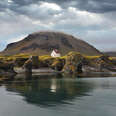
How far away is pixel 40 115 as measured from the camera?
147ft

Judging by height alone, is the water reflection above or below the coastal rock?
below

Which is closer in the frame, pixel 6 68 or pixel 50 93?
pixel 50 93

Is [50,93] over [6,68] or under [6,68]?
under

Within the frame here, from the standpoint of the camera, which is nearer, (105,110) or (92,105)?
(105,110)

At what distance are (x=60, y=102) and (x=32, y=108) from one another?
28.8ft

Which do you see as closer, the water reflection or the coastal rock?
the water reflection

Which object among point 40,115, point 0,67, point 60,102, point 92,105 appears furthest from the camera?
point 0,67

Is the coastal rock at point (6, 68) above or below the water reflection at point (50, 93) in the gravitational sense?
above

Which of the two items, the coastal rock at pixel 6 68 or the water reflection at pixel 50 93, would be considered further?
the coastal rock at pixel 6 68

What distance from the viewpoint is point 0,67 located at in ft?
572

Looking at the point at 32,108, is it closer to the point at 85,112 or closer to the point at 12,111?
the point at 12,111

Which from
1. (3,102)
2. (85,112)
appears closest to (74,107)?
(85,112)

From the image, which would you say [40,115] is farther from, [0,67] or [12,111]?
[0,67]

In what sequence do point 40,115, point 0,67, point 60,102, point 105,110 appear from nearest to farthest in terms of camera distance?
1. point 40,115
2. point 105,110
3. point 60,102
4. point 0,67
